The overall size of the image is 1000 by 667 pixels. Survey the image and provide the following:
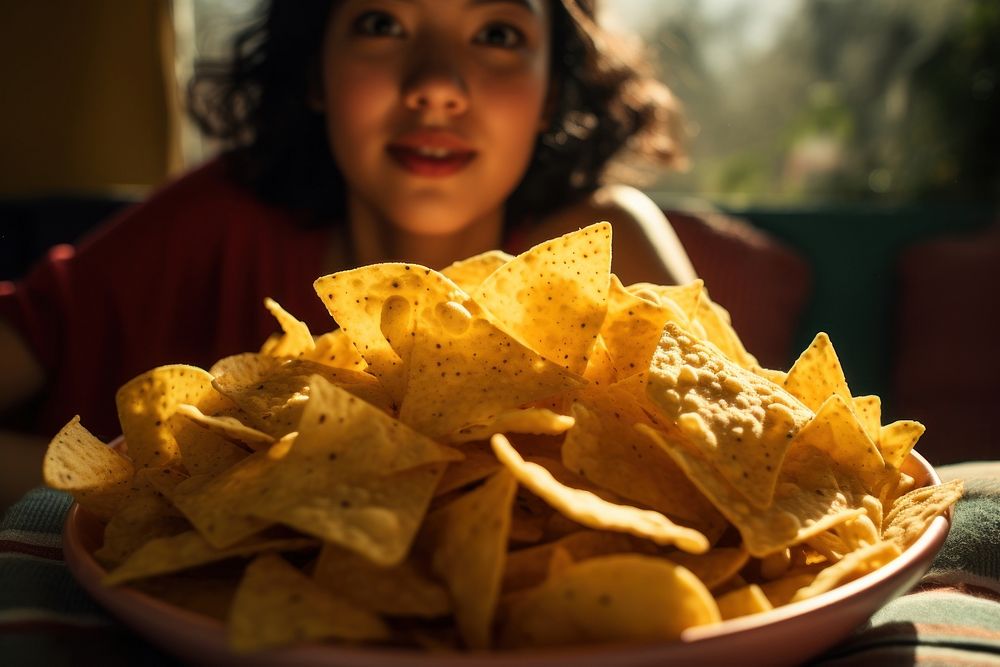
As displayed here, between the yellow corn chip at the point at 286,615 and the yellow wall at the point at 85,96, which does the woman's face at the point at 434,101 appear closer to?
the yellow corn chip at the point at 286,615

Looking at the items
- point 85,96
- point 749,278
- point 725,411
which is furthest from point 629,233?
point 85,96

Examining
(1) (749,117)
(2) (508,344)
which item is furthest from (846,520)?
(1) (749,117)

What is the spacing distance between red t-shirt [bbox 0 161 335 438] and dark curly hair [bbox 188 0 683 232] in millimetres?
79

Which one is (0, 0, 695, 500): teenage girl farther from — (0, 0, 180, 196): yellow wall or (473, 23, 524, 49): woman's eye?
(0, 0, 180, 196): yellow wall

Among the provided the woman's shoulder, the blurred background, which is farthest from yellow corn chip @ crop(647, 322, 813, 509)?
the blurred background

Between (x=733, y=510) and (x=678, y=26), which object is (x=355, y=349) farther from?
(x=678, y=26)

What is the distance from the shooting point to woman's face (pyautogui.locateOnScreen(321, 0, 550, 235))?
1.26 m

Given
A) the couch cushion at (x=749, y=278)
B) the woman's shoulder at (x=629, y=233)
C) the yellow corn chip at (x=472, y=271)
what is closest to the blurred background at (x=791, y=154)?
the couch cushion at (x=749, y=278)

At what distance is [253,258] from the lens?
166 centimetres

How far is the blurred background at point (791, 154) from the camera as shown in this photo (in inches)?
94.8

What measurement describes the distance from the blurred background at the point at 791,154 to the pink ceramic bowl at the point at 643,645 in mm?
1692

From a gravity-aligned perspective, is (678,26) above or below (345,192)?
above

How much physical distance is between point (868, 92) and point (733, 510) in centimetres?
373

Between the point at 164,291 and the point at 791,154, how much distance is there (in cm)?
297
